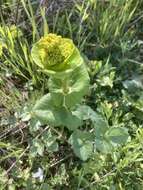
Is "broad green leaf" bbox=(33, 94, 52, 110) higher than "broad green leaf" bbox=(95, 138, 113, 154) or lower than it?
higher

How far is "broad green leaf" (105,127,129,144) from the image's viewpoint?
1316 mm

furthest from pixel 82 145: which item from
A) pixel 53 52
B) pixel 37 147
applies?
pixel 53 52

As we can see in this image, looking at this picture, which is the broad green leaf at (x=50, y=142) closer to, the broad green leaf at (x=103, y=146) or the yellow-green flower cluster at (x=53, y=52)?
the broad green leaf at (x=103, y=146)

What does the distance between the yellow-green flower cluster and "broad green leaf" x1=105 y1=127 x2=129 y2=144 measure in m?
0.28

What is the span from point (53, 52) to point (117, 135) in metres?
0.36

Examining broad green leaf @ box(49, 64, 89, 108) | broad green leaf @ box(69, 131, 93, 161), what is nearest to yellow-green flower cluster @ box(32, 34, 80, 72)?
broad green leaf @ box(49, 64, 89, 108)

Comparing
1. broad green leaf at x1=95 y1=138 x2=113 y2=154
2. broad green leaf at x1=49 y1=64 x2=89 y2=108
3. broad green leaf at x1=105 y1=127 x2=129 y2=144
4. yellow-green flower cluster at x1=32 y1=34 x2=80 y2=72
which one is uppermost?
yellow-green flower cluster at x1=32 y1=34 x2=80 y2=72

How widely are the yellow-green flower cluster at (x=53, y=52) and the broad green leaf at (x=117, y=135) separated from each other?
28 cm

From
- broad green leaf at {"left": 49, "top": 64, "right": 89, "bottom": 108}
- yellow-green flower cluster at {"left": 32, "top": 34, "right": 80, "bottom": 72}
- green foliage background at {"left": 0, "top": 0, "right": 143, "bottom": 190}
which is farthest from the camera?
green foliage background at {"left": 0, "top": 0, "right": 143, "bottom": 190}

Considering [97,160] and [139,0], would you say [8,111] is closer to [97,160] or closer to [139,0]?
[97,160]

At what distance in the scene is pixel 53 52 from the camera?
112cm

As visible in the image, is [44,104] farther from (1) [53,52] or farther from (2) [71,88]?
(1) [53,52]

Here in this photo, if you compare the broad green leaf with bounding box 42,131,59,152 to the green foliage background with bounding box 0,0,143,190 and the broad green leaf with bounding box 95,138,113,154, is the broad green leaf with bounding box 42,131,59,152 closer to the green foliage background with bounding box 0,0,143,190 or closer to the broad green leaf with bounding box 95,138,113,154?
the green foliage background with bounding box 0,0,143,190

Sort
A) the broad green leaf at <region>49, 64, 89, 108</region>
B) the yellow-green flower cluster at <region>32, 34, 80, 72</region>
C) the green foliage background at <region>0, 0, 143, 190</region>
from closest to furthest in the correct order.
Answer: the yellow-green flower cluster at <region>32, 34, 80, 72</region>, the broad green leaf at <region>49, 64, 89, 108</region>, the green foliage background at <region>0, 0, 143, 190</region>
